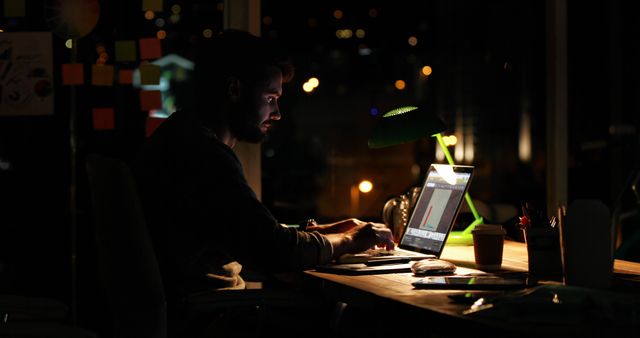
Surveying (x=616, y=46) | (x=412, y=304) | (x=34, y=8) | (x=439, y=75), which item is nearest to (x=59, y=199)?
(x=34, y=8)

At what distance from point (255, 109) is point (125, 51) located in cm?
120

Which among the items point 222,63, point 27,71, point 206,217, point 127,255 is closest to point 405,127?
point 222,63

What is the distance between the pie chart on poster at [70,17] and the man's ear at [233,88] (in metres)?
1.28

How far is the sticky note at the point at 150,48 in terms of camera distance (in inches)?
139

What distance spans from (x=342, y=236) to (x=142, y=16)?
5.23 feet

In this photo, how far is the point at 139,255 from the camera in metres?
1.91

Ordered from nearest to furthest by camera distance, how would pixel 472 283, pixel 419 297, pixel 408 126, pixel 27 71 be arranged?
pixel 419 297 → pixel 472 283 → pixel 408 126 → pixel 27 71

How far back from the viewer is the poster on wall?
11.5 feet

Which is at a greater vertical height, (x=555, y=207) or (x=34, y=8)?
(x=34, y=8)

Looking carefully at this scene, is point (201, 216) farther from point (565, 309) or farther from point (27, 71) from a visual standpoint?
point (27, 71)

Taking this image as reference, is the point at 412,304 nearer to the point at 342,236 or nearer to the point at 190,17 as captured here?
the point at 342,236

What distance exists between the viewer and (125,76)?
3533mm

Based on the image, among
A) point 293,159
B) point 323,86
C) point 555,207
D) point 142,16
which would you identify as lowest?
point 555,207

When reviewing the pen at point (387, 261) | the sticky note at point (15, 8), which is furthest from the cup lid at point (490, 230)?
the sticky note at point (15, 8)
